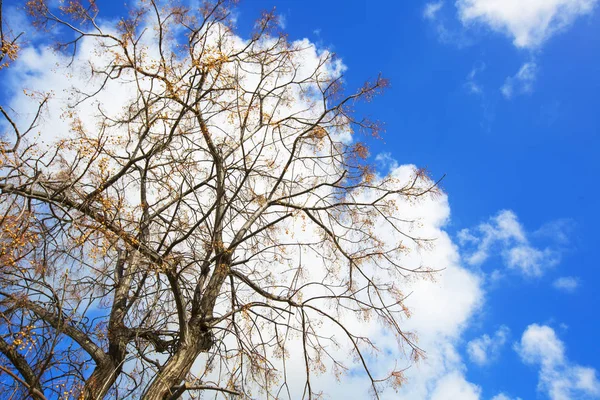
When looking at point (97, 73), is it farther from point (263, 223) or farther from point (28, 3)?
point (263, 223)

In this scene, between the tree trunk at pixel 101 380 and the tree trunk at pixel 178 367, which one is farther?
the tree trunk at pixel 101 380

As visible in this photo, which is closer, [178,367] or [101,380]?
[178,367]

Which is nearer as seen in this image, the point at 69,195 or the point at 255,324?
the point at 69,195

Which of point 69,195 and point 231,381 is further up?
point 69,195

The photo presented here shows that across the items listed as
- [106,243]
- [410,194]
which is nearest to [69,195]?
[106,243]

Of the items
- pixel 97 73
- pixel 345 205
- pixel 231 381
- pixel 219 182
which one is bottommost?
pixel 231 381

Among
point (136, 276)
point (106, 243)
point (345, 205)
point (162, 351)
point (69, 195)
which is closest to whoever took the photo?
point (106, 243)

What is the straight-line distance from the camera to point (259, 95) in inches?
270

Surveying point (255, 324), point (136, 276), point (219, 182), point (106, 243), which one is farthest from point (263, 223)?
point (106, 243)

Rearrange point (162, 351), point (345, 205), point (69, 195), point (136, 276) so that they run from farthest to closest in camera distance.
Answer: point (345, 205) → point (136, 276) → point (162, 351) → point (69, 195)

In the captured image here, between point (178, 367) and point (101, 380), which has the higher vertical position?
point (178, 367)

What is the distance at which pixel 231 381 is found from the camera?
5375mm

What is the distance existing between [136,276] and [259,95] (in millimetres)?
3153

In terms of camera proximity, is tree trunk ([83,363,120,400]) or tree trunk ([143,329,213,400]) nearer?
tree trunk ([143,329,213,400])
